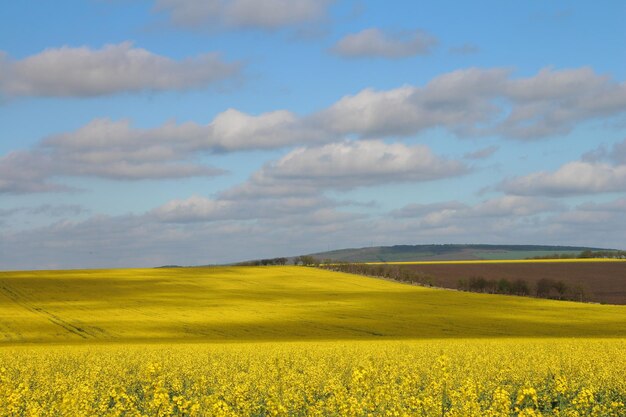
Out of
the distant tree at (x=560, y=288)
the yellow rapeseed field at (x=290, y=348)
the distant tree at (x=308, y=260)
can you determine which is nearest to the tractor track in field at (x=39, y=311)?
the yellow rapeseed field at (x=290, y=348)

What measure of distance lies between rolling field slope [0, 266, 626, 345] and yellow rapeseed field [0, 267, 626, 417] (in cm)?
20

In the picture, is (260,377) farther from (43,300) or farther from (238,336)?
(43,300)

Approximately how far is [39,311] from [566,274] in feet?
211

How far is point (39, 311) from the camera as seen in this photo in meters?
64.6

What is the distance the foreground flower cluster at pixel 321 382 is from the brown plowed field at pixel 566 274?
6005cm

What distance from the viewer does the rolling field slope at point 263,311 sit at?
52188 mm

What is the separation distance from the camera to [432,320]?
195 ft

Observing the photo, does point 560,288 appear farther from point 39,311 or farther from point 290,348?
point 290,348

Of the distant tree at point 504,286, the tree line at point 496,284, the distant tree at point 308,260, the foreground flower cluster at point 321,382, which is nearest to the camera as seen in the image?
the foreground flower cluster at point 321,382

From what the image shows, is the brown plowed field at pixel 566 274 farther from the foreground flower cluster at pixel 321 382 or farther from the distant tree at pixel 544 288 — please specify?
the foreground flower cluster at pixel 321 382

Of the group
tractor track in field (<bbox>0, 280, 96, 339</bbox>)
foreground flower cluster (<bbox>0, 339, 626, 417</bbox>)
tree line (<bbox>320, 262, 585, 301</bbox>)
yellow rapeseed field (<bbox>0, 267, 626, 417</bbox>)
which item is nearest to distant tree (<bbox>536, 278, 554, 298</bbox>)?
tree line (<bbox>320, 262, 585, 301</bbox>)

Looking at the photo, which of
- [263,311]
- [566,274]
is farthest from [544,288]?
[263,311]

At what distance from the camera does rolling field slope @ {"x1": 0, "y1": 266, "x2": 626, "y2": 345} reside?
52.2m

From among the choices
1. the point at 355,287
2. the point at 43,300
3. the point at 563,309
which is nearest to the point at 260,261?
the point at 355,287
